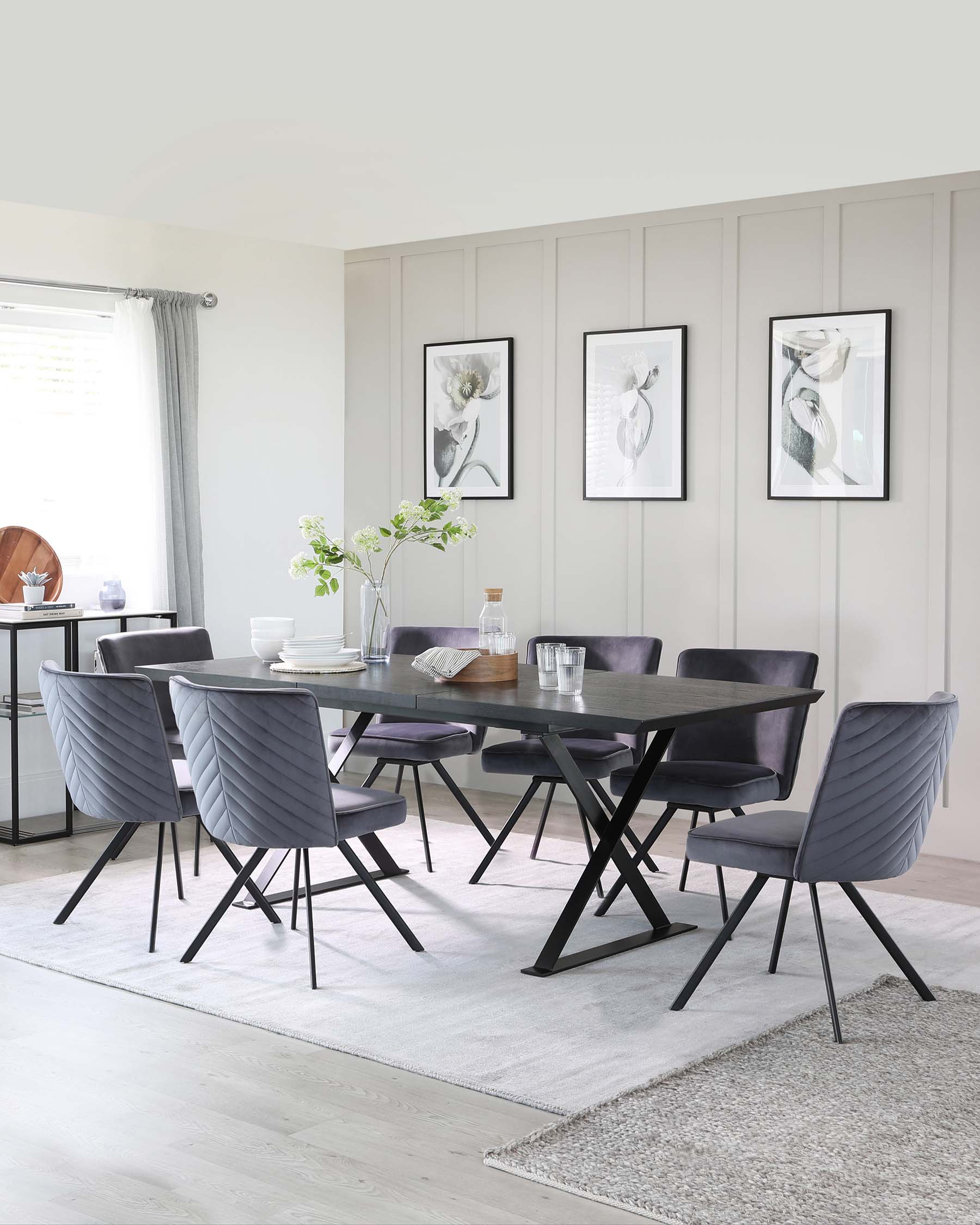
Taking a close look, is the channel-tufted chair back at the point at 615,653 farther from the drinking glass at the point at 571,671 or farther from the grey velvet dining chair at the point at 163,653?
the grey velvet dining chair at the point at 163,653

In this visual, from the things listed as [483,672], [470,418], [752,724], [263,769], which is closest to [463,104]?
[263,769]

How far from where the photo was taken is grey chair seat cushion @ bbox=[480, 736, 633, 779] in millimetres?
5062

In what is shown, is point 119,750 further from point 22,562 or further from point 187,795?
point 22,562

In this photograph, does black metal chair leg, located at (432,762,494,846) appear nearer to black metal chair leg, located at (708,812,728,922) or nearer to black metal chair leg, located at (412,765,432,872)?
black metal chair leg, located at (412,765,432,872)

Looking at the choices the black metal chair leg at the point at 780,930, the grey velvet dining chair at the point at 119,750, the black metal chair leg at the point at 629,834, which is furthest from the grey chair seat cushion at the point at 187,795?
the black metal chair leg at the point at 780,930

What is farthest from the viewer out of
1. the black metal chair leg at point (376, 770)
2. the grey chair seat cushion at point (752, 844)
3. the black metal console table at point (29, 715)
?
the black metal console table at point (29, 715)

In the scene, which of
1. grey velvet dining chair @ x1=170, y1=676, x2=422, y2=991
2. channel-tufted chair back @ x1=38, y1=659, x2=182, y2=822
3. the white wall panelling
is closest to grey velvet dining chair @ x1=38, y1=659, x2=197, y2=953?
channel-tufted chair back @ x1=38, y1=659, x2=182, y2=822

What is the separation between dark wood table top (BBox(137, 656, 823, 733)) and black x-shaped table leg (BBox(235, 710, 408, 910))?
8.4 inches

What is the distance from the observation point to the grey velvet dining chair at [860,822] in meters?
3.59

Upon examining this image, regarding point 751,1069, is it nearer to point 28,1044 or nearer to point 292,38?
point 28,1044

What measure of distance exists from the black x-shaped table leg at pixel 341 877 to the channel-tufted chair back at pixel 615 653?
2.47ft

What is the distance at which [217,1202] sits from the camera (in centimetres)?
273

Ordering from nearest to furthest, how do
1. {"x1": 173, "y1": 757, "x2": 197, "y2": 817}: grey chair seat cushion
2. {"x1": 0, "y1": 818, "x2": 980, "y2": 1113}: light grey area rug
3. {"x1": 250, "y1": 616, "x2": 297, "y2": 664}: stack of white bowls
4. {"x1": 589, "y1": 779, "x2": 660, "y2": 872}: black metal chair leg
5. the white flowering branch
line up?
1. {"x1": 0, "y1": 818, "x2": 980, "y2": 1113}: light grey area rug
2. {"x1": 173, "y1": 757, "x2": 197, "y2": 817}: grey chair seat cushion
3. {"x1": 589, "y1": 779, "x2": 660, "y2": 872}: black metal chair leg
4. the white flowering branch
5. {"x1": 250, "y1": 616, "x2": 297, "y2": 664}: stack of white bowls

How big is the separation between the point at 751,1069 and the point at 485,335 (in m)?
4.44
